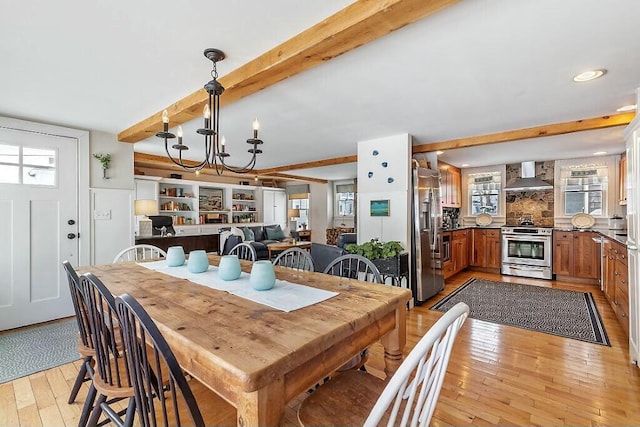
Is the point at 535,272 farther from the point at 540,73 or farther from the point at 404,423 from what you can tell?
the point at 404,423

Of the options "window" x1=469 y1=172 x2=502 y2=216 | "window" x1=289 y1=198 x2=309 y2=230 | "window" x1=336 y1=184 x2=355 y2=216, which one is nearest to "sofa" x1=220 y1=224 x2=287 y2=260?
"window" x1=289 y1=198 x2=309 y2=230

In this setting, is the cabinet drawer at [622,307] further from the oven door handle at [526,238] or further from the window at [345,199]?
the window at [345,199]

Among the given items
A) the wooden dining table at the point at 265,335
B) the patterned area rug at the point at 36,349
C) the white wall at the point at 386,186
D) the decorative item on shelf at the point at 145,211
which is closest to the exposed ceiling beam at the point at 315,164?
the white wall at the point at 386,186

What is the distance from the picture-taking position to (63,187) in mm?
3496

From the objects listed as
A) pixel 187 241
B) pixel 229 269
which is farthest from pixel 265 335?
pixel 187 241

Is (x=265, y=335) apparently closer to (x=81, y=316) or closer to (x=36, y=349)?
(x=81, y=316)

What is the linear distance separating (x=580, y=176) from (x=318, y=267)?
5206 mm

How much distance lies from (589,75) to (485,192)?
183 inches

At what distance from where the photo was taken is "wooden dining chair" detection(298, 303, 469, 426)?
Result: 0.76 metres

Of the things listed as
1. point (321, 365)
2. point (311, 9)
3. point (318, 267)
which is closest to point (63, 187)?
point (318, 267)

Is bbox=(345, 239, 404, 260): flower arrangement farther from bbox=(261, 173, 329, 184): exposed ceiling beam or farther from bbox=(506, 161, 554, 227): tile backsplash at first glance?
bbox=(261, 173, 329, 184): exposed ceiling beam

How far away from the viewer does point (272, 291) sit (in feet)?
5.33

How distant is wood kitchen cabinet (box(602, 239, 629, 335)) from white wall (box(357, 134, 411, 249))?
2.06 meters

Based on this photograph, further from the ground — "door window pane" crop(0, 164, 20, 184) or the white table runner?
"door window pane" crop(0, 164, 20, 184)
